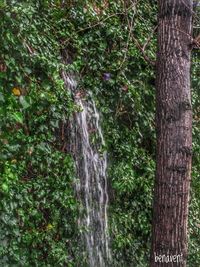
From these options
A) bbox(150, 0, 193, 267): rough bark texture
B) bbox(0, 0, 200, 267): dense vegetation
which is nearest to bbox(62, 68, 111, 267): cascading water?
bbox(0, 0, 200, 267): dense vegetation

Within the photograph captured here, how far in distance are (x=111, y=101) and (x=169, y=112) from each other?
1485 millimetres

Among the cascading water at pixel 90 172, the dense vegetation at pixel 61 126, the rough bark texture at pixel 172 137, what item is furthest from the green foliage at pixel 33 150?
the rough bark texture at pixel 172 137

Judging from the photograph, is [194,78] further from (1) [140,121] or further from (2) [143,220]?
(2) [143,220]

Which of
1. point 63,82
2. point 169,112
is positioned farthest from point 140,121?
point 169,112

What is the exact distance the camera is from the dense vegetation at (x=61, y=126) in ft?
11.3

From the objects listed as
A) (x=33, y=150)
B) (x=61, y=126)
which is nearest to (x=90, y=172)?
(x=61, y=126)

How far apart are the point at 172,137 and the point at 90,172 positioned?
113 centimetres

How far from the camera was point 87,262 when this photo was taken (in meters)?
3.97

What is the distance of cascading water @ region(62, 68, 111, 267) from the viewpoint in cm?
404

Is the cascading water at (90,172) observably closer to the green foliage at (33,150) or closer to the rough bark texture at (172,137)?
the green foliage at (33,150)

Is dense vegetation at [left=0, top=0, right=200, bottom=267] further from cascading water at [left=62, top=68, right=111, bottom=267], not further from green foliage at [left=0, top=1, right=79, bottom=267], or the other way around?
cascading water at [left=62, top=68, right=111, bottom=267]

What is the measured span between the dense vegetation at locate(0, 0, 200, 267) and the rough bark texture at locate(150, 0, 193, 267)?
62 centimetres

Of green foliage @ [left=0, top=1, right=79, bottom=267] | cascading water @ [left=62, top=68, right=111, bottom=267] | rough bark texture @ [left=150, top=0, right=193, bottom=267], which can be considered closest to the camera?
rough bark texture @ [left=150, top=0, right=193, bottom=267]

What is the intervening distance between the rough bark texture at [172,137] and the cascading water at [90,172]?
0.92 metres
